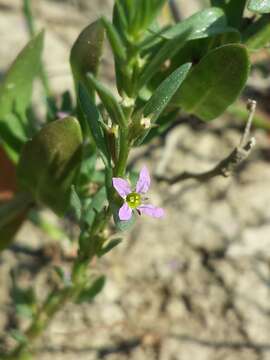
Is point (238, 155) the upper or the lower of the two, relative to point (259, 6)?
lower

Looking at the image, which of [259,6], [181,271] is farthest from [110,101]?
[181,271]

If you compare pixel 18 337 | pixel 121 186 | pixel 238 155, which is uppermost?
pixel 121 186

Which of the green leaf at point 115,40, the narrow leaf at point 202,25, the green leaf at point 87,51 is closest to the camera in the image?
the green leaf at point 115,40

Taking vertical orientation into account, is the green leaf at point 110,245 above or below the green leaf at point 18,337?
above

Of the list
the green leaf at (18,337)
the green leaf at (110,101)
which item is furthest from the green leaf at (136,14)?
the green leaf at (18,337)

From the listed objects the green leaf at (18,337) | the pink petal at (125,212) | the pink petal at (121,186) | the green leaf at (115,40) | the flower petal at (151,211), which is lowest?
the green leaf at (18,337)

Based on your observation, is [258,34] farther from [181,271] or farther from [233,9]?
[181,271]

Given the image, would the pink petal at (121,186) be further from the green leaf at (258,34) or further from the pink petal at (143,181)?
the green leaf at (258,34)
